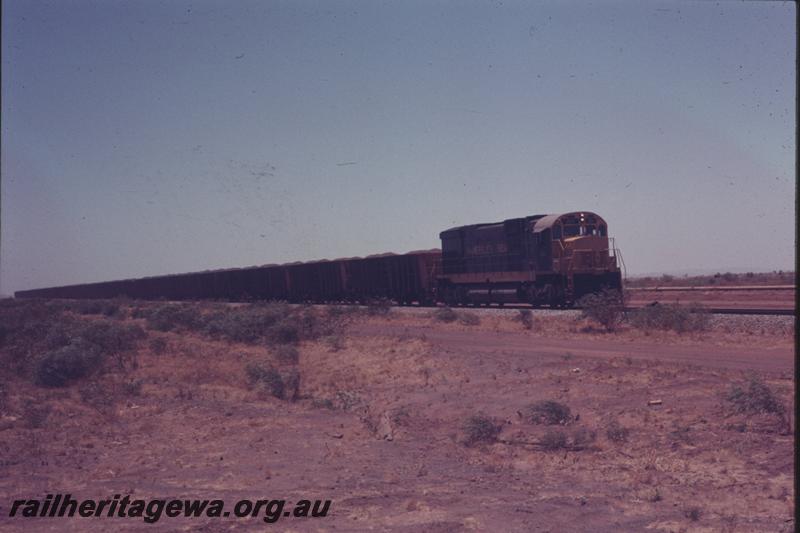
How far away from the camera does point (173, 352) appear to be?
2125 cm

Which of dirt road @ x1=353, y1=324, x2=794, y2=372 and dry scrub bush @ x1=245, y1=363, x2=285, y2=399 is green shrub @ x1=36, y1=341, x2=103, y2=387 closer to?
dry scrub bush @ x1=245, y1=363, x2=285, y2=399

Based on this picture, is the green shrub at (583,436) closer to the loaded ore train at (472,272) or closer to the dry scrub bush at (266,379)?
the dry scrub bush at (266,379)

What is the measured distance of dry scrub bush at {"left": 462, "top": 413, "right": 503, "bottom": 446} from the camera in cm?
1040

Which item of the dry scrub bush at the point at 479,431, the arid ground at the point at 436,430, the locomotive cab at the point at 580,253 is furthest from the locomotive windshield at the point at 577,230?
the dry scrub bush at the point at 479,431

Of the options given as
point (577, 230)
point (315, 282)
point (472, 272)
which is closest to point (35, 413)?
point (577, 230)

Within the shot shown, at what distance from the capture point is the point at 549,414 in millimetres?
11195

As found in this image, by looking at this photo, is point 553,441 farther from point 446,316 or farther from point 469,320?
point 446,316

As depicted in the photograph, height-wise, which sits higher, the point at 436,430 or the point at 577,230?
the point at 577,230

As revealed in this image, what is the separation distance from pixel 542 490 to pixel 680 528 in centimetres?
179

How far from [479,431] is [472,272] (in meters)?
23.8

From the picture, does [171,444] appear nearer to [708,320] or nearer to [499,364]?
[499,364]

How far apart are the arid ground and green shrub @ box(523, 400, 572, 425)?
0.03m

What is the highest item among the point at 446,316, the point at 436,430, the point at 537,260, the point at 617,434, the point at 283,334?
the point at 537,260

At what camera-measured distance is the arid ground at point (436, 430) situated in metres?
7.28
